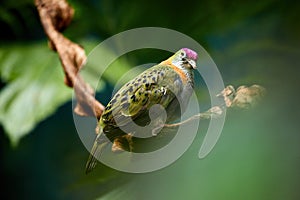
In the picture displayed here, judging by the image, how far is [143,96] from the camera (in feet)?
1.82

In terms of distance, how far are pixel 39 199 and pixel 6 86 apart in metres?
0.21

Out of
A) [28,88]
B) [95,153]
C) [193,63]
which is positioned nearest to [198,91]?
[193,63]

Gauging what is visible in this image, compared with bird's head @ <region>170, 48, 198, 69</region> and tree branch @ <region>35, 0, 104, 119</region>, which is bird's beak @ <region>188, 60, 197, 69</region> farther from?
tree branch @ <region>35, 0, 104, 119</region>

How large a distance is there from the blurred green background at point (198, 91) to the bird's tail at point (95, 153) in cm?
1

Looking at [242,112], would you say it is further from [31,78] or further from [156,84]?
[31,78]

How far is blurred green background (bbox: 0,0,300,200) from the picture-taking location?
21.4 inches

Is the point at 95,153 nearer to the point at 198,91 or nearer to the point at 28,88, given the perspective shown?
the point at 198,91

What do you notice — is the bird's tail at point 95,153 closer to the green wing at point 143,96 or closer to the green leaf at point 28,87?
the green wing at point 143,96

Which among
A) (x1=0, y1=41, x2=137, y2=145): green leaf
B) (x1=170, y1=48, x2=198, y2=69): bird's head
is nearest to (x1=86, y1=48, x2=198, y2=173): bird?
(x1=170, y1=48, x2=198, y2=69): bird's head

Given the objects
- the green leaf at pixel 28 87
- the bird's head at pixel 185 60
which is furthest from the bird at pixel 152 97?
the green leaf at pixel 28 87

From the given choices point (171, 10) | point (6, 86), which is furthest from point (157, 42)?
point (6, 86)

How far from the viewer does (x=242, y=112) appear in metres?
0.54

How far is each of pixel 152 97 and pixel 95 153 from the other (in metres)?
0.11

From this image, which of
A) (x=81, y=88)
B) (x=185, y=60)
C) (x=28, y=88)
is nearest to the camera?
(x=185, y=60)
